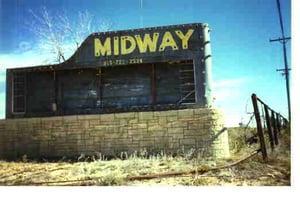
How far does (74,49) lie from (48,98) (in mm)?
1183

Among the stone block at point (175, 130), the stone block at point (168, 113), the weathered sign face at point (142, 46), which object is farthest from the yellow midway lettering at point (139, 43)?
the stone block at point (175, 130)

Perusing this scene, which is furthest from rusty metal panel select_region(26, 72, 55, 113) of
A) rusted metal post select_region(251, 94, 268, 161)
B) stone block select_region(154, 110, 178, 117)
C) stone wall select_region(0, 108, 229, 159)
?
rusted metal post select_region(251, 94, 268, 161)

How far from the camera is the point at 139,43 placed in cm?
782

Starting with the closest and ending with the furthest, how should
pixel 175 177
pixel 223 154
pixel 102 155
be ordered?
pixel 175 177 → pixel 223 154 → pixel 102 155

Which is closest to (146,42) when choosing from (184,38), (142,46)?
(142,46)

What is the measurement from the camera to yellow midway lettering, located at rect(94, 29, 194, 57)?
761 cm

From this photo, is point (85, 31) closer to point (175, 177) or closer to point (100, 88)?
point (100, 88)

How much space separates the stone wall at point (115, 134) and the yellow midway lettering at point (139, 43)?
4.10 feet

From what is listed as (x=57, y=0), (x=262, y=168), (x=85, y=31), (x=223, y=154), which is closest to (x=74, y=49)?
(x=85, y=31)

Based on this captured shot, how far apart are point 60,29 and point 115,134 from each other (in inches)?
92.2

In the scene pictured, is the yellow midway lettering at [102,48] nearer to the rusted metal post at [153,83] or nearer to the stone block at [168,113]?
the rusted metal post at [153,83]

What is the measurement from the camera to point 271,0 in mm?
6465

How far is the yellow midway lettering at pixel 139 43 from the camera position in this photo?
761 cm

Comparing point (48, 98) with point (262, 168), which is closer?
point (262, 168)
